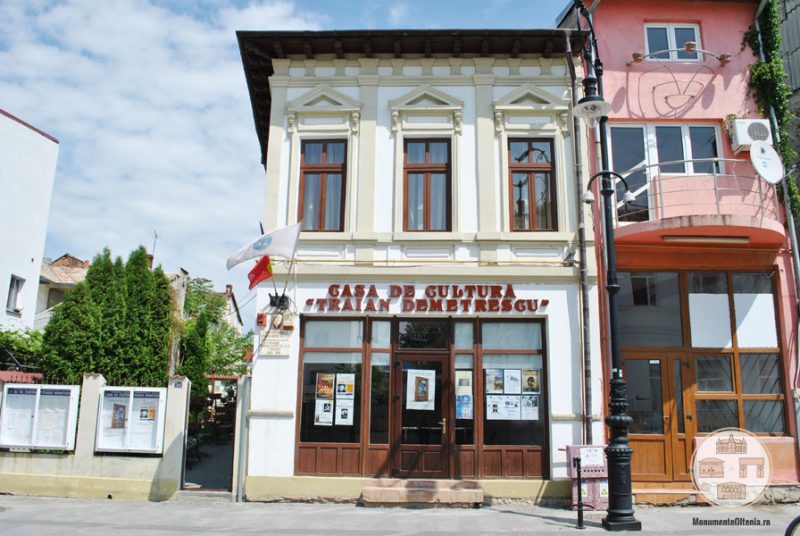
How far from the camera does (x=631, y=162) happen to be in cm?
1278

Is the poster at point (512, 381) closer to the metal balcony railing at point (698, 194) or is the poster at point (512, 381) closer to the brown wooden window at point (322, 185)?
the metal balcony railing at point (698, 194)

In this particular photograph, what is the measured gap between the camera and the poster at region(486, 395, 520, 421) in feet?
38.2

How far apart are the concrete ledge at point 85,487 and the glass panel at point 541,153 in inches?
377

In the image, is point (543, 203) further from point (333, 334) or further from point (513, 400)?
point (333, 334)

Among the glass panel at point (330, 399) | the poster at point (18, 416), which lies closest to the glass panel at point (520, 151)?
the glass panel at point (330, 399)

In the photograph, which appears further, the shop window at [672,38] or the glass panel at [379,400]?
the shop window at [672,38]

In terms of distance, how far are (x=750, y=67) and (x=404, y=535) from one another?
1177 centimetres

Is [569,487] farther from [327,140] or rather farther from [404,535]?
[327,140]

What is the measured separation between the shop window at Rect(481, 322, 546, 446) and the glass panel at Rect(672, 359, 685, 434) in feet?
8.41

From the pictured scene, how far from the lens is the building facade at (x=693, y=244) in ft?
38.0

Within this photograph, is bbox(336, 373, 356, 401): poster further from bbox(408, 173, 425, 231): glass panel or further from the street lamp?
the street lamp

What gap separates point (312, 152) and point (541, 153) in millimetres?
4818

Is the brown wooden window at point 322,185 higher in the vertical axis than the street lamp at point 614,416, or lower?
higher

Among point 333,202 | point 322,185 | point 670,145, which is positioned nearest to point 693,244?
point 670,145
